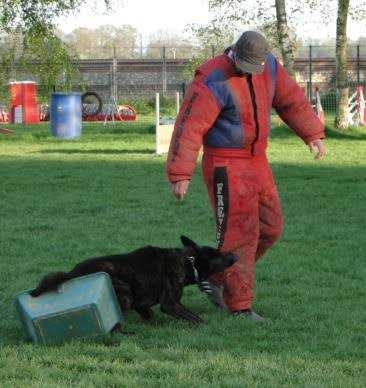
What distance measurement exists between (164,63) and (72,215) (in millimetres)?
38543

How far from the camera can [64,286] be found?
564cm

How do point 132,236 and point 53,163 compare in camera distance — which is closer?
point 132,236

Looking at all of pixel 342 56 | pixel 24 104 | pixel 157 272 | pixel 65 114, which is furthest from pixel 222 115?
pixel 24 104

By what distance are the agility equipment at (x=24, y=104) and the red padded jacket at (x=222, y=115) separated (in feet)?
108

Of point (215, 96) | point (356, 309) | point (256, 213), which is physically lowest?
point (356, 309)

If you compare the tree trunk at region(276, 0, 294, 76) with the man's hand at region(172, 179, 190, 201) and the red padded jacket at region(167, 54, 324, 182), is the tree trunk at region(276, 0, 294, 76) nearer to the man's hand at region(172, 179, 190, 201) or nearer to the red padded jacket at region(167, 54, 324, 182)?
the red padded jacket at region(167, 54, 324, 182)

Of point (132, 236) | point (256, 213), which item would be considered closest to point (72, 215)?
point (132, 236)

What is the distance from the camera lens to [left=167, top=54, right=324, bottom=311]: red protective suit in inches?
245

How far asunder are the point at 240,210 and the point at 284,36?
74.6ft

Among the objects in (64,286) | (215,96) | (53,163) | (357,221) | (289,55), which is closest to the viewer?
(64,286)

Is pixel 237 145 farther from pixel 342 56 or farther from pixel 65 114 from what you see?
pixel 342 56

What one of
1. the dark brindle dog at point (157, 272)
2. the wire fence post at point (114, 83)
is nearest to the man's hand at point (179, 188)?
the dark brindle dog at point (157, 272)

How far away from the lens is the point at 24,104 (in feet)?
129

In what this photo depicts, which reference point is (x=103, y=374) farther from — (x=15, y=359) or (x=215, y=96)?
(x=215, y=96)
